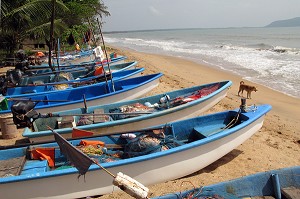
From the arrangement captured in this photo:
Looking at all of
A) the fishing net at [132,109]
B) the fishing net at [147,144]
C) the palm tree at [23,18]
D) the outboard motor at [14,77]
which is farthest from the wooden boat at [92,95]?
the palm tree at [23,18]

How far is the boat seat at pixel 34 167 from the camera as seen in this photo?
15.1 feet

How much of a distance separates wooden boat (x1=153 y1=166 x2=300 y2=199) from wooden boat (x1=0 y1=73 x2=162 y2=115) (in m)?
4.66

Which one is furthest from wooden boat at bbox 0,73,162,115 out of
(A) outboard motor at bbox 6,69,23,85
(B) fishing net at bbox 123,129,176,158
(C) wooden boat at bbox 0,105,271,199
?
(B) fishing net at bbox 123,129,176,158

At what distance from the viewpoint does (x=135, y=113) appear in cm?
634

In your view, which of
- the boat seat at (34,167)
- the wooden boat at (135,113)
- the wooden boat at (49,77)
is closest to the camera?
the boat seat at (34,167)

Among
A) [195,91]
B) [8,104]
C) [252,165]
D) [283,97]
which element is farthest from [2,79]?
[283,97]

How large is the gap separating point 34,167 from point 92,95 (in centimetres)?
457

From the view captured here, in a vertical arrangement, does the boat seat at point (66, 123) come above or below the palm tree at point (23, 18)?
below

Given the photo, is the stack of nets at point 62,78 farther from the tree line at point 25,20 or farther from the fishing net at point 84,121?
the fishing net at point 84,121

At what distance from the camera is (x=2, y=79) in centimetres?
925

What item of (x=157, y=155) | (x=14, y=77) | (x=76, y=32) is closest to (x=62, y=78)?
(x=14, y=77)

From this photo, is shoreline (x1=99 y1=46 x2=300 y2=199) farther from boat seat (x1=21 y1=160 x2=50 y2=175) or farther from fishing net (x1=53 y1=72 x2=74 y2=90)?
fishing net (x1=53 y1=72 x2=74 y2=90)

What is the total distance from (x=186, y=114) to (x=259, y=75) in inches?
400

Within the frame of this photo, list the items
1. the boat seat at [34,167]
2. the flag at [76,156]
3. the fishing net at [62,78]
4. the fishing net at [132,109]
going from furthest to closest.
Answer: the fishing net at [62,78]
the fishing net at [132,109]
the boat seat at [34,167]
the flag at [76,156]
